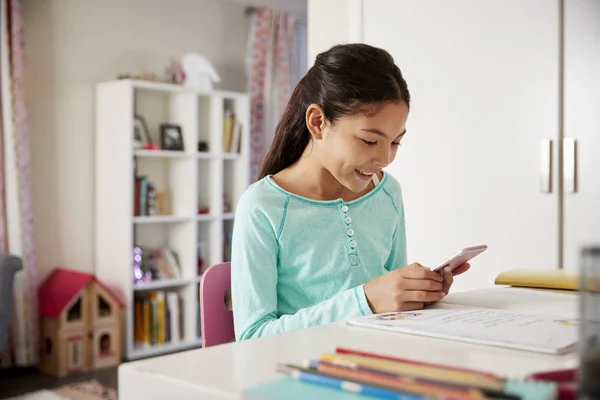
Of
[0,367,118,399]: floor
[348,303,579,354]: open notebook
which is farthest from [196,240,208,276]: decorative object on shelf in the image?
[348,303,579,354]: open notebook

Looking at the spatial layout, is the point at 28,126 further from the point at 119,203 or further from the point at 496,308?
the point at 496,308

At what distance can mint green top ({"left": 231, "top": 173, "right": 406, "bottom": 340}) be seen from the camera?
1250 mm

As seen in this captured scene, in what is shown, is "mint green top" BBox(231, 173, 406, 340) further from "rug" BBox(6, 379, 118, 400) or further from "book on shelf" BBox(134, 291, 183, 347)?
"book on shelf" BBox(134, 291, 183, 347)

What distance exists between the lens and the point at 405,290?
3.47ft

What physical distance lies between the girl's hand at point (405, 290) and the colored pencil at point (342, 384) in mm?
442

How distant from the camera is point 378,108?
4.33ft

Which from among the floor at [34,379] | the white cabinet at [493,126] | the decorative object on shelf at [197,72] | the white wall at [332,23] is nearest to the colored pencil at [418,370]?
the white cabinet at [493,126]

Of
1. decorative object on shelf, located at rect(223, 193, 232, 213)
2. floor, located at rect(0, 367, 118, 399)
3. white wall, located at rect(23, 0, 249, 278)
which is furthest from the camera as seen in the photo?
decorative object on shelf, located at rect(223, 193, 232, 213)

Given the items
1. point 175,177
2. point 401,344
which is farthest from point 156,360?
point 175,177

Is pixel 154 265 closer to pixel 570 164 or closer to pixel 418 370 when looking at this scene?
pixel 570 164

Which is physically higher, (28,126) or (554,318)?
(28,126)

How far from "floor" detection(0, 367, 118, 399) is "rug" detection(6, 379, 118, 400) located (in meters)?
0.07

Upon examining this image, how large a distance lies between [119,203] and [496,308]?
3.30 metres

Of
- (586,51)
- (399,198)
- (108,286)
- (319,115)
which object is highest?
(586,51)
